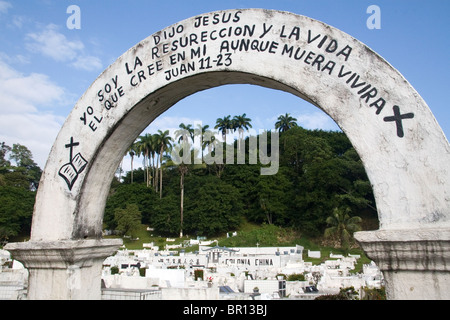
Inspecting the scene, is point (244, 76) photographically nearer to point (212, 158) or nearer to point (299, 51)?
point (299, 51)

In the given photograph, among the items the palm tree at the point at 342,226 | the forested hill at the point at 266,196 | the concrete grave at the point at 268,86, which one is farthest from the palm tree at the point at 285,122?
the concrete grave at the point at 268,86

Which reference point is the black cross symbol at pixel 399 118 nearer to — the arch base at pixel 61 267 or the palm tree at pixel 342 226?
the arch base at pixel 61 267

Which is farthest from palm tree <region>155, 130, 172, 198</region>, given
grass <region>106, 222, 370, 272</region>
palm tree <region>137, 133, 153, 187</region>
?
grass <region>106, 222, 370, 272</region>

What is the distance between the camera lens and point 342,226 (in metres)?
30.8

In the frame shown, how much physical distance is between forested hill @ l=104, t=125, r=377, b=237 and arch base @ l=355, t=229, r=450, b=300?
29.8 m

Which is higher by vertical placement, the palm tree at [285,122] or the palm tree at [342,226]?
the palm tree at [285,122]

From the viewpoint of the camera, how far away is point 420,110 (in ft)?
8.58

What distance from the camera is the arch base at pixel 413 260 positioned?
2.46 metres

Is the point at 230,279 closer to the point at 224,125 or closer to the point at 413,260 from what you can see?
the point at 413,260

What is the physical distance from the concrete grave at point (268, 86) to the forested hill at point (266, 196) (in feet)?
96.8

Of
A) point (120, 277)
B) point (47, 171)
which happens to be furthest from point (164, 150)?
point (47, 171)

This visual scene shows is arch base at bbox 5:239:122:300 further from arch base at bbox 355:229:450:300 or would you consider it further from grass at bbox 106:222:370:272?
grass at bbox 106:222:370:272

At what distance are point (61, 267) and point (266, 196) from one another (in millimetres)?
35692
